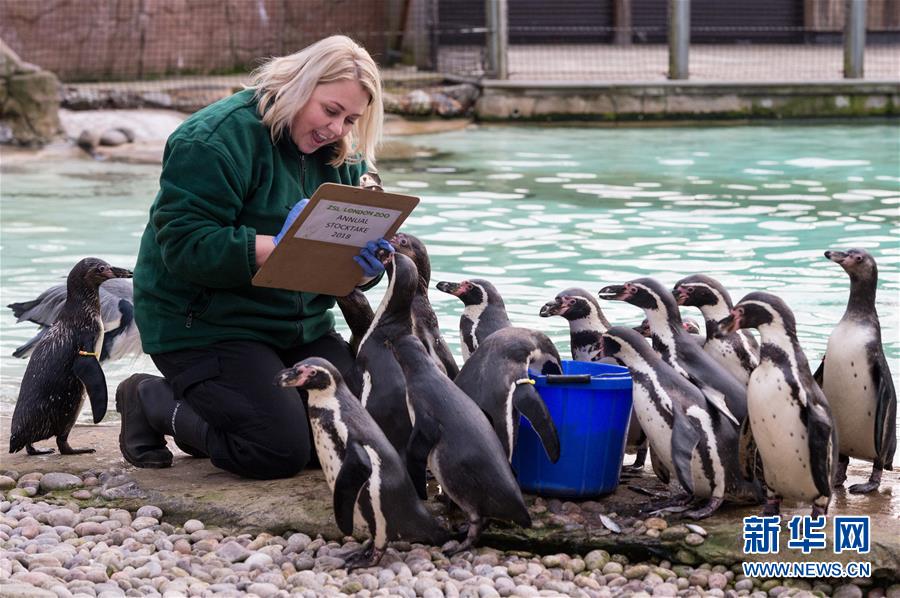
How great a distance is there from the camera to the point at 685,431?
3291 millimetres

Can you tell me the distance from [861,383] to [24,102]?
10.1 metres

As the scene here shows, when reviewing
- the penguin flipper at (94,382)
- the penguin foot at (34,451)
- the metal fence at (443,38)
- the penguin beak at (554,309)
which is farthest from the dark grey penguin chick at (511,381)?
the metal fence at (443,38)

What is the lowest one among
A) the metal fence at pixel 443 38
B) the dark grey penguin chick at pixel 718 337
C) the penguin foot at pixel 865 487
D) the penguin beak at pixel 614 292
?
the penguin foot at pixel 865 487

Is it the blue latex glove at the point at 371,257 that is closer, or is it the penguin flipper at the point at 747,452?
the penguin flipper at the point at 747,452

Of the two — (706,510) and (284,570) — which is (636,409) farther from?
(284,570)

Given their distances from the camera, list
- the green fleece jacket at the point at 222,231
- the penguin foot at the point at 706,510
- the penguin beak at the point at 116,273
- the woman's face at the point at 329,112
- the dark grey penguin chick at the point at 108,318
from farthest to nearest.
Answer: the dark grey penguin chick at the point at 108,318 < the penguin beak at the point at 116,273 < the woman's face at the point at 329,112 < the green fleece jacket at the point at 222,231 < the penguin foot at the point at 706,510

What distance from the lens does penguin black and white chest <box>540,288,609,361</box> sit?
4008 mm

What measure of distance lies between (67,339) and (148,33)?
11.5 meters

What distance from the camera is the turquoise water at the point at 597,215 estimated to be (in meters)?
6.81

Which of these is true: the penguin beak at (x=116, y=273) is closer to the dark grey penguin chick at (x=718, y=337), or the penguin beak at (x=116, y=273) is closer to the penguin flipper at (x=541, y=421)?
the penguin flipper at (x=541, y=421)

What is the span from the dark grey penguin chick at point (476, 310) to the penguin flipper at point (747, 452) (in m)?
1.03

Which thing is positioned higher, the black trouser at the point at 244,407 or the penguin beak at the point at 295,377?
the penguin beak at the point at 295,377

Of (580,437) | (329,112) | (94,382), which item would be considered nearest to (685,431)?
(580,437)

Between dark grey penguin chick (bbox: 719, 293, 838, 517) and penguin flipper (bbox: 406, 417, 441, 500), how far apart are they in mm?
788
